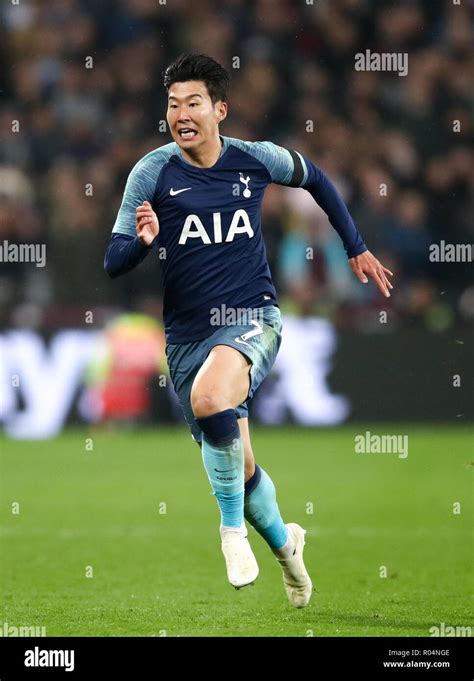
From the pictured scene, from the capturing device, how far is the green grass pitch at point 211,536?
6023 mm

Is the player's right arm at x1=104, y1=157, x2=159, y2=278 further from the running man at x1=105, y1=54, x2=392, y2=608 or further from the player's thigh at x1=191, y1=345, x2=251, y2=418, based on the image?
the player's thigh at x1=191, y1=345, x2=251, y2=418

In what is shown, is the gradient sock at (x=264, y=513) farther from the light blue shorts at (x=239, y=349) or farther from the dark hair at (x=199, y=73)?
the dark hair at (x=199, y=73)

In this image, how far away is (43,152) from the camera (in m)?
15.1

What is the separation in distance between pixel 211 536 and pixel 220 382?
10.7 feet

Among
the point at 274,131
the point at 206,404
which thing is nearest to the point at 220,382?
the point at 206,404

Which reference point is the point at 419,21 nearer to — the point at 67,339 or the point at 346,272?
the point at 346,272

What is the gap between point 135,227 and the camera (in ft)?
19.2

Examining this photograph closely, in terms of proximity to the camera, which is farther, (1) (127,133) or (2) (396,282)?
(1) (127,133)

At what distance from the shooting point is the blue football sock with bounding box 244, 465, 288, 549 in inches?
239

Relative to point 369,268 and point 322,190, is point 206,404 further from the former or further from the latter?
point 322,190

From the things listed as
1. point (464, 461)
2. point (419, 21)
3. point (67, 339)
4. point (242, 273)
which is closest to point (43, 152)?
point (67, 339)

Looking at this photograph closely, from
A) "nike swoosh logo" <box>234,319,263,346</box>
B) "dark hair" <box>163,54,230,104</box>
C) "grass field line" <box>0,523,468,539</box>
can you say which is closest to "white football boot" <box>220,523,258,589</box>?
"nike swoosh logo" <box>234,319,263,346</box>
